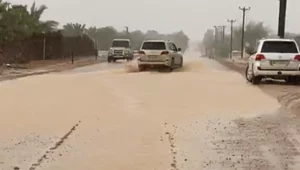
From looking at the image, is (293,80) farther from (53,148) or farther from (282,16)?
(53,148)

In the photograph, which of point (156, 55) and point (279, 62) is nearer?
point (279, 62)

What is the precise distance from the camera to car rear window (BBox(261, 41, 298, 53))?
23406mm

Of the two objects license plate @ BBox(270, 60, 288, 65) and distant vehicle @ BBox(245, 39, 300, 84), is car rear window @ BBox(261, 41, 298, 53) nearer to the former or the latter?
distant vehicle @ BBox(245, 39, 300, 84)

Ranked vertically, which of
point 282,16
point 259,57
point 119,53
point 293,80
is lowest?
point 119,53

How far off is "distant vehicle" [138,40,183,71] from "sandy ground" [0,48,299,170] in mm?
13028

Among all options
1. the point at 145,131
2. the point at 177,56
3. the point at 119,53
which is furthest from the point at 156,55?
the point at 119,53

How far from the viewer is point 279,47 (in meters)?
23.5

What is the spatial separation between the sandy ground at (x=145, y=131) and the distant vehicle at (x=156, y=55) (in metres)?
13.0

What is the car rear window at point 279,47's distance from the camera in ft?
76.8

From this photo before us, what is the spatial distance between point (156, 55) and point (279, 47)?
375 inches

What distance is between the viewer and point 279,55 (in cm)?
2283

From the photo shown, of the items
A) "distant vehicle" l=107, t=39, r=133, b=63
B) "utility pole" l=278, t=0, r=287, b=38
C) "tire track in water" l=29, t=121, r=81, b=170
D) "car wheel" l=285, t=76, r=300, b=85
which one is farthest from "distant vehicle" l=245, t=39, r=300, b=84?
"distant vehicle" l=107, t=39, r=133, b=63

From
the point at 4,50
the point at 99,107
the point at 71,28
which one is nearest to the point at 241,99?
the point at 99,107

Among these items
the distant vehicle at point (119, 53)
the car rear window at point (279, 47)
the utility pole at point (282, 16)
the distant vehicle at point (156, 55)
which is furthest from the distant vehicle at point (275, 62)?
the distant vehicle at point (119, 53)
